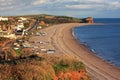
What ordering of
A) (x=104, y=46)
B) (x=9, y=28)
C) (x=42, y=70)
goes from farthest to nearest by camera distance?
(x=9, y=28) → (x=104, y=46) → (x=42, y=70)

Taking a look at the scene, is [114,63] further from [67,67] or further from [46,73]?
[46,73]

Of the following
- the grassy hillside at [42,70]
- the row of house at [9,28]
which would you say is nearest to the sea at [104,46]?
the row of house at [9,28]

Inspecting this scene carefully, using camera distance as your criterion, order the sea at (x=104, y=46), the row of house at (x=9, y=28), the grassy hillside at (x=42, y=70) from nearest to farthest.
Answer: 1. the grassy hillside at (x=42, y=70)
2. the sea at (x=104, y=46)
3. the row of house at (x=9, y=28)

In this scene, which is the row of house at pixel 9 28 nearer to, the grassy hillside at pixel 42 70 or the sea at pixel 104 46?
the sea at pixel 104 46

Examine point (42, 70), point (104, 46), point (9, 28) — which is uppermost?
point (42, 70)

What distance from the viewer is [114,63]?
5588cm

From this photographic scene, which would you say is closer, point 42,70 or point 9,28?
point 42,70

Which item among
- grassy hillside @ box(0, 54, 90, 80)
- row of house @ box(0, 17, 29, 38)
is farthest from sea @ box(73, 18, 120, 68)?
grassy hillside @ box(0, 54, 90, 80)

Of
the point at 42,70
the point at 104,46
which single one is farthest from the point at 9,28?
the point at 42,70

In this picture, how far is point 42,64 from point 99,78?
1763 centimetres

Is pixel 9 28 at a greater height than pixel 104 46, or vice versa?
pixel 9 28

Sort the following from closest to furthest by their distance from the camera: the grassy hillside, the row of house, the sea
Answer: the grassy hillside, the sea, the row of house

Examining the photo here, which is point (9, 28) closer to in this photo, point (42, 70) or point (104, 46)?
point (104, 46)

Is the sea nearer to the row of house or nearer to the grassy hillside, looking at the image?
the row of house
